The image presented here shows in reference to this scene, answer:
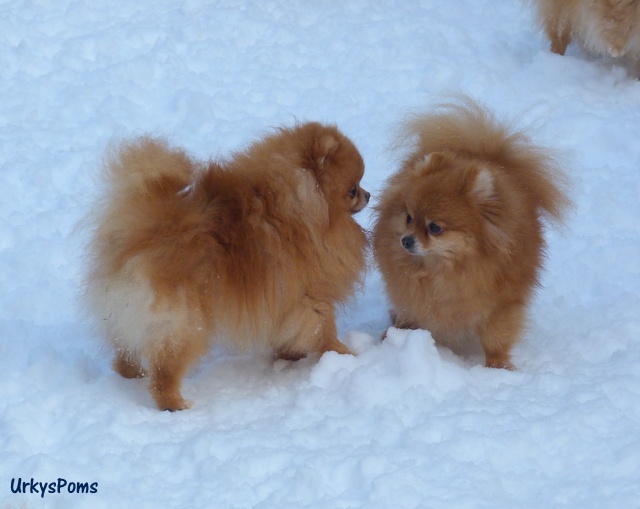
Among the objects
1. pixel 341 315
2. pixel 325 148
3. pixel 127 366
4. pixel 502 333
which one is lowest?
pixel 341 315

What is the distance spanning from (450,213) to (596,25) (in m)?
3.96

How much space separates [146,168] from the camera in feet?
11.6

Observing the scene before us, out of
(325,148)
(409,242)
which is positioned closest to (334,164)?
(325,148)

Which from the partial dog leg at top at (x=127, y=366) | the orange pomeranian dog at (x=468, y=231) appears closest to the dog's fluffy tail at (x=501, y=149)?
the orange pomeranian dog at (x=468, y=231)

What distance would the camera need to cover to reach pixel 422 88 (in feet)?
22.4

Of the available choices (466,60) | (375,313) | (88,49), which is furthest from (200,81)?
(375,313)

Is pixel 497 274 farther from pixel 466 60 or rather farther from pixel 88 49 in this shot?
pixel 88 49

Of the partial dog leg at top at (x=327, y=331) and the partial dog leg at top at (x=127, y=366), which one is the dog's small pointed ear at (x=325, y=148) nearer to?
the partial dog leg at top at (x=327, y=331)

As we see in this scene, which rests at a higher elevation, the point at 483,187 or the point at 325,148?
the point at 325,148

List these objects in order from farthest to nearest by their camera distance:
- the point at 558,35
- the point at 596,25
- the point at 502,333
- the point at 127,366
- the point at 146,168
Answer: the point at 558,35 < the point at 596,25 < the point at 502,333 < the point at 127,366 < the point at 146,168

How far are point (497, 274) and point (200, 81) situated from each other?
3.85m

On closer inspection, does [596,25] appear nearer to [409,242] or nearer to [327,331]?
[409,242]

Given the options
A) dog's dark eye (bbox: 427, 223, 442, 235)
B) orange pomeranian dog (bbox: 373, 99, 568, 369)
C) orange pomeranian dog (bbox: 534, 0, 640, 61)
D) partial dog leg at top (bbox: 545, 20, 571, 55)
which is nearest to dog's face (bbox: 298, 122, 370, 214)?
orange pomeranian dog (bbox: 373, 99, 568, 369)

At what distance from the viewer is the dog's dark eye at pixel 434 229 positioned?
3.89 metres
